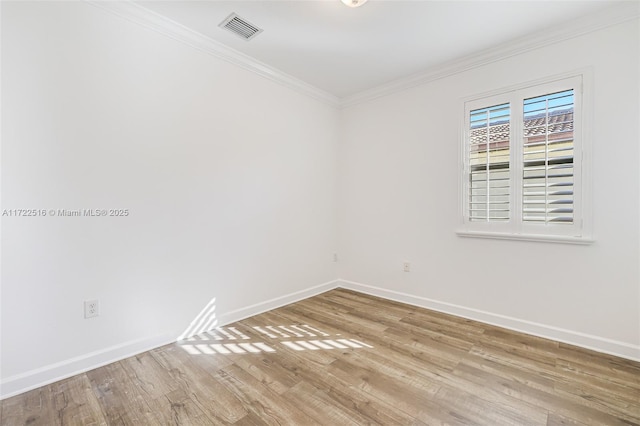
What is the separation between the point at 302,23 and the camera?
237 centimetres

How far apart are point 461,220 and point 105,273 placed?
319 centimetres

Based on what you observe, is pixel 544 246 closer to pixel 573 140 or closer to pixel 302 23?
pixel 573 140

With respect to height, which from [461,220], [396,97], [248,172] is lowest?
[461,220]

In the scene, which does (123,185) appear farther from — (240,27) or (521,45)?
(521,45)

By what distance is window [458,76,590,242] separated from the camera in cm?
234

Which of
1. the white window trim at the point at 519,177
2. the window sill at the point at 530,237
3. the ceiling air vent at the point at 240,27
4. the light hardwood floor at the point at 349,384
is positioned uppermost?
the ceiling air vent at the point at 240,27

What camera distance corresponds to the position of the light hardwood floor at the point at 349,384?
156cm

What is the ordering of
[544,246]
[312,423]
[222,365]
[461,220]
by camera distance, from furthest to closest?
[461,220]
[544,246]
[222,365]
[312,423]

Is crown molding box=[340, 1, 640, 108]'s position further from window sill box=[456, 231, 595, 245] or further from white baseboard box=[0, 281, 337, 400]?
white baseboard box=[0, 281, 337, 400]

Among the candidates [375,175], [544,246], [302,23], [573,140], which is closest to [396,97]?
[375,175]

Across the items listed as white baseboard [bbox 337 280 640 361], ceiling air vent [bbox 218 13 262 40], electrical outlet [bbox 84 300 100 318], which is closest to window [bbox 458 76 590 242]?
white baseboard [bbox 337 280 640 361]

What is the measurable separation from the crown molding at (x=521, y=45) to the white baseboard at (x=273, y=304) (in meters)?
2.58

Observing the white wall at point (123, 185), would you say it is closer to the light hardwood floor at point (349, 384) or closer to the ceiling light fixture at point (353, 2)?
the light hardwood floor at point (349, 384)

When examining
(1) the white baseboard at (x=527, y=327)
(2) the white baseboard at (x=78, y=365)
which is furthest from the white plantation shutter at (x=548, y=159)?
(2) the white baseboard at (x=78, y=365)
